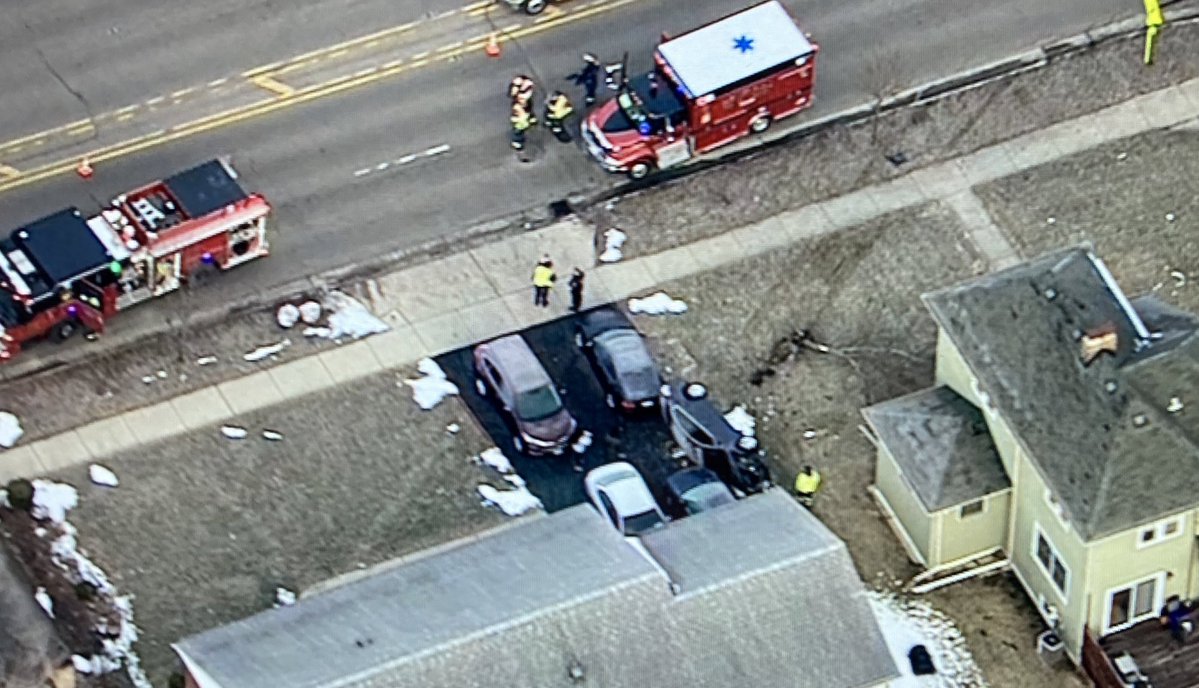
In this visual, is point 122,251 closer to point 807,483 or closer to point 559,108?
point 559,108

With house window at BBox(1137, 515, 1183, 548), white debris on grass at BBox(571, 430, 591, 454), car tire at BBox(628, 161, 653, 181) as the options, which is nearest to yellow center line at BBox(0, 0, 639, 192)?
car tire at BBox(628, 161, 653, 181)

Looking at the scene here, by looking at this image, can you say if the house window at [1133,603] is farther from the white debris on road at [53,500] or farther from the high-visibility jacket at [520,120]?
the white debris on road at [53,500]

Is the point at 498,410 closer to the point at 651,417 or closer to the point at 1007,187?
Result: the point at 651,417

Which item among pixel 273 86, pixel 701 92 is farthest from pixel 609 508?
pixel 273 86

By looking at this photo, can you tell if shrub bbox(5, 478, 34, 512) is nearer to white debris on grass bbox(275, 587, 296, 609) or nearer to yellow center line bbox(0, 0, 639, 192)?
white debris on grass bbox(275, 587, 296, 609)

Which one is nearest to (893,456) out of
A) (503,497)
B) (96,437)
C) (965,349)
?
(965,349)

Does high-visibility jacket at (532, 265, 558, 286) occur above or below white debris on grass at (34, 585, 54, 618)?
above
